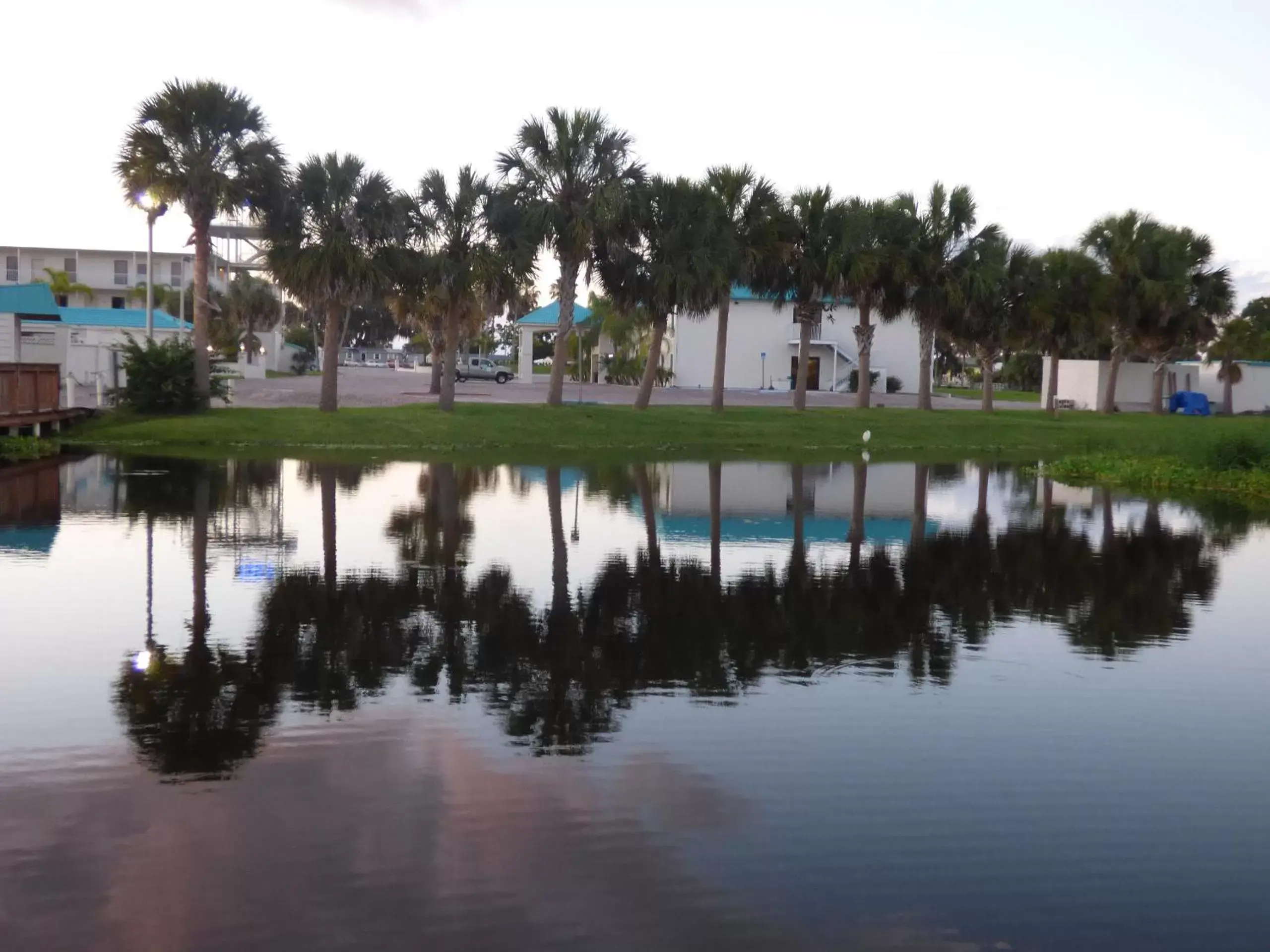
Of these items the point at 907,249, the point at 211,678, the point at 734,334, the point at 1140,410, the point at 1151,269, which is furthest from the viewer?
the point at 734,334

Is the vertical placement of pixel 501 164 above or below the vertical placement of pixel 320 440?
above

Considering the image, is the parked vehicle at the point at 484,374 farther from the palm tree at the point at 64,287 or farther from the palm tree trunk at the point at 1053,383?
the palm tree trunk at the point at 1053,383

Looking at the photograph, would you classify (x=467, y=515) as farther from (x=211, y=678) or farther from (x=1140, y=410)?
(x=1140, y=410)

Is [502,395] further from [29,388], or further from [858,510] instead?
[858,510]

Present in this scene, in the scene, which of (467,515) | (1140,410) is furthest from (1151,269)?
(467,515)

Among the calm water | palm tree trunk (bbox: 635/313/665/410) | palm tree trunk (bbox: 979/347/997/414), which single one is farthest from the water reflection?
palm tree trunk (bbox: 979/347/997/414)

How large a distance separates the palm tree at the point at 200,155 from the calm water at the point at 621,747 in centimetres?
2314

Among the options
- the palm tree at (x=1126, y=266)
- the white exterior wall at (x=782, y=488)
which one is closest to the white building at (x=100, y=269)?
the palm tree at (x=1126, y=266)

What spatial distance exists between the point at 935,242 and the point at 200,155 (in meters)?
28.7

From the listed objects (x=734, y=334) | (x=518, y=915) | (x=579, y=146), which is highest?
(x=579, y=146)

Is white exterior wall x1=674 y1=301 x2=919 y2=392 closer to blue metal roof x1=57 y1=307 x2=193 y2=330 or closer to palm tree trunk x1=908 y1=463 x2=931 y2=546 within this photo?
blue metal roof x1=57 y1=307 x2=193 y2=330

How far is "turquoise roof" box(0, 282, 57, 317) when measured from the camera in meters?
44.3

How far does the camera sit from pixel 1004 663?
12023mm

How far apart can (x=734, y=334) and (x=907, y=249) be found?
76.3ft
